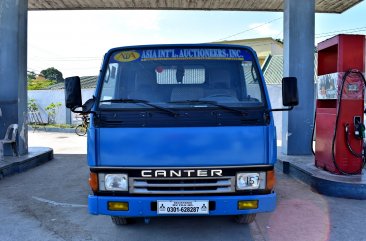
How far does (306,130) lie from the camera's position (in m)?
8.38

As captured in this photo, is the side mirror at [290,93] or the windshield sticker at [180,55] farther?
the windshield sticker at [180,55]

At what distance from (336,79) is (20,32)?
22.5 ft

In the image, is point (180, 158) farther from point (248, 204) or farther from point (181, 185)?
point (248, 204)

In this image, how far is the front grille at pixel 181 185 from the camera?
3506 mm

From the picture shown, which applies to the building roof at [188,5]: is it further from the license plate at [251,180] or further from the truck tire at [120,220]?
the license plate at [251,180]

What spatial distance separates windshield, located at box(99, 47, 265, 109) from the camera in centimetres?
388

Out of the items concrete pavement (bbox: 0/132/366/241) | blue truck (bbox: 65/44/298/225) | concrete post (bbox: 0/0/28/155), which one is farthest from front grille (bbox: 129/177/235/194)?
concrete post (bbox: 0/0/28/155)

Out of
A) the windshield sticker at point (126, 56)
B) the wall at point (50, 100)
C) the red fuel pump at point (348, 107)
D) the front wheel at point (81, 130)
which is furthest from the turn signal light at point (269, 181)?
the wall at point (50, 100)

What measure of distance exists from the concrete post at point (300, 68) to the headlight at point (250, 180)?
5083mm

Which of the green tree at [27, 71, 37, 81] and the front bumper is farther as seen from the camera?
the green tree at [27, 71, 37, 81]

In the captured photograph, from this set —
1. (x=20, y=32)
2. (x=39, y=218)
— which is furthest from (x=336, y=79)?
(x=20, y=32)

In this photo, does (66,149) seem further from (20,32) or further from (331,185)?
(331,185)

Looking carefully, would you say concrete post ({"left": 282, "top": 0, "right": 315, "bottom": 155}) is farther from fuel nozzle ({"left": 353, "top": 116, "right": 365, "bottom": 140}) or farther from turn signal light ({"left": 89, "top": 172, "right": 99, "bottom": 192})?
turn signal light ({"left": 89, "top": 172, "right": 99, "bottom": 192})

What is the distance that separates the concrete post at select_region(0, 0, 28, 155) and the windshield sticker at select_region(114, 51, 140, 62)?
5177mm
